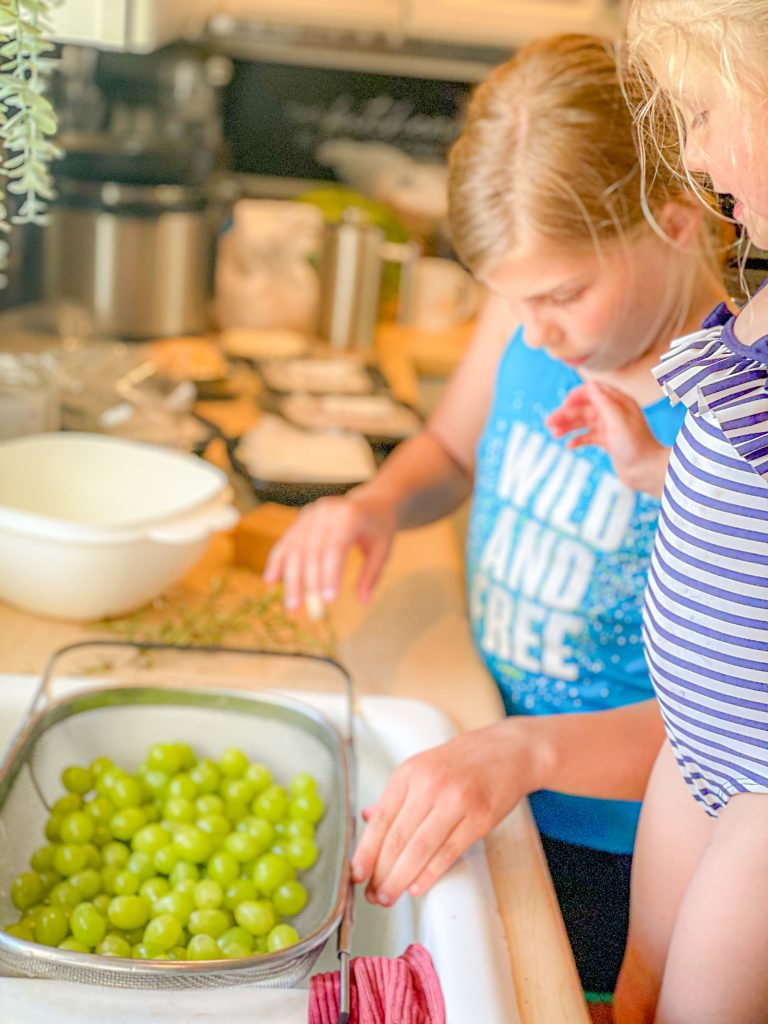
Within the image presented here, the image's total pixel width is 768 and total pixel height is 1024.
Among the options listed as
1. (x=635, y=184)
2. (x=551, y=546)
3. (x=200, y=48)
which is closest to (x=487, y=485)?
(x=551, y=546)

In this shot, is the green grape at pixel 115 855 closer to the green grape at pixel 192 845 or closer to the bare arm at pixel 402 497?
the green grape at pixel 192 845

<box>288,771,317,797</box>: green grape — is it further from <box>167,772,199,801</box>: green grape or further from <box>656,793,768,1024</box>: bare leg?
<box>656,793,768,1024</box>: bare leg

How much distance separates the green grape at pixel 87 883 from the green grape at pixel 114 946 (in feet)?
0.15

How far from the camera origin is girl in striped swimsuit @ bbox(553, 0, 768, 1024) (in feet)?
1.86

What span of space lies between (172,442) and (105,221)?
59 centimetres

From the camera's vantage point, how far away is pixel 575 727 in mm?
836

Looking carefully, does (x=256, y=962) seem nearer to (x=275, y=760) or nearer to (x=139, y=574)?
(x=275, y=760)

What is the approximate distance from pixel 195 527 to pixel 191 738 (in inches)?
7.3

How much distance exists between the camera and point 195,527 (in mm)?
1008

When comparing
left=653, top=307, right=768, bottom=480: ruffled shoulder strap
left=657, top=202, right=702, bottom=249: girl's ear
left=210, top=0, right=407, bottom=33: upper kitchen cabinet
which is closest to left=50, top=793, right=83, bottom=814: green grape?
left=653, top=307, right=768, bottom=480: ruffled shoulder strap

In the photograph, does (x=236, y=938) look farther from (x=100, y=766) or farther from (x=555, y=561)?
(x=555, y=561)

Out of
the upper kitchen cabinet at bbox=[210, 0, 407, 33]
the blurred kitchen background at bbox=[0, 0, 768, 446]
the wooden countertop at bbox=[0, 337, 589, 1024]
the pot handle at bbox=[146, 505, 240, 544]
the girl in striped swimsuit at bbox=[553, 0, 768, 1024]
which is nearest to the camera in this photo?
the girl in striped swimsuit at bbox=[553, 0, 768, 1024]

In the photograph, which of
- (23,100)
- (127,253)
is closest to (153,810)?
(23,100)

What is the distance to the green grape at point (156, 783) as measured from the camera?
85 cm
